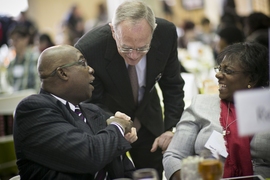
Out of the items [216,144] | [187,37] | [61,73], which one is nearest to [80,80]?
[61,73]

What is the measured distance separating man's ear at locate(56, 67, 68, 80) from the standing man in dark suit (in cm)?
39

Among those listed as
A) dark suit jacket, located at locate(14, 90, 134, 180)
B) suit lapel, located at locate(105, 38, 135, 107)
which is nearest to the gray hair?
suit lapel, located at locate(105, 38, 135, 107)

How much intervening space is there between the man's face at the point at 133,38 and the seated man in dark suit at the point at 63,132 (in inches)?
10.0

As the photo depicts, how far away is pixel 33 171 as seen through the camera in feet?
7.50

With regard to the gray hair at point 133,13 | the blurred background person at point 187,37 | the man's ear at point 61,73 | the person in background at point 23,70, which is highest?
the gray hair at point 133,13

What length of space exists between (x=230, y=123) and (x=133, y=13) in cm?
79

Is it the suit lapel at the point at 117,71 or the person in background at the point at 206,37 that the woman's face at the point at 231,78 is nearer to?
the suit lapel at the point at 117,71

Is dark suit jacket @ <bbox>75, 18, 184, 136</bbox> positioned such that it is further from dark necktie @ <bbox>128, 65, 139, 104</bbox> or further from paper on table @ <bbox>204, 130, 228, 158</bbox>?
paper on table @ <bbox>204, 130, 228, 158</bbox>

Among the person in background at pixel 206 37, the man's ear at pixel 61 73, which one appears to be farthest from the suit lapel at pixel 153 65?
the person in background at pixel 206 37

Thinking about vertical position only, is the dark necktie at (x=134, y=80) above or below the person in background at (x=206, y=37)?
above

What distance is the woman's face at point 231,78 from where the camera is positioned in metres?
2.64

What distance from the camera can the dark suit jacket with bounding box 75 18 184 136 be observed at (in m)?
2.97

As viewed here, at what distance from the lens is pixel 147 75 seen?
3111 mm

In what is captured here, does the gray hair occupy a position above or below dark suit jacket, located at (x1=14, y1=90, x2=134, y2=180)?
above
